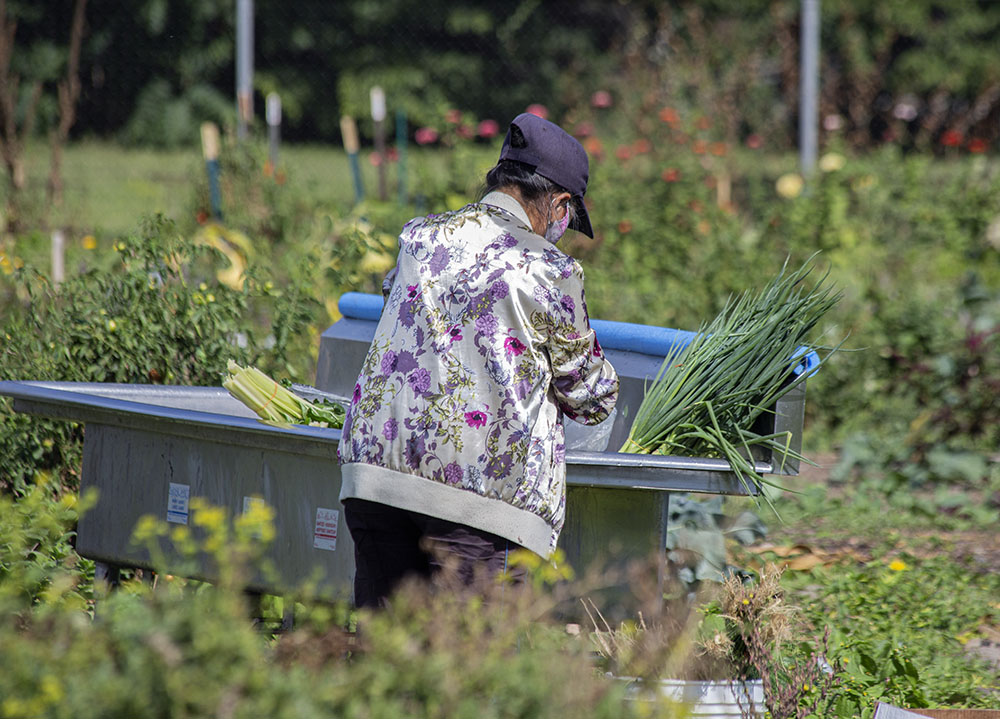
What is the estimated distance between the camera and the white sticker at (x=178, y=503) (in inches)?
124

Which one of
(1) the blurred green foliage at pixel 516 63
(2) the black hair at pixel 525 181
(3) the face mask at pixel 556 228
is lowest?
(3) the face mask at pixel 556 228

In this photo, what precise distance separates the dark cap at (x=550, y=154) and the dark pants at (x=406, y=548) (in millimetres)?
711

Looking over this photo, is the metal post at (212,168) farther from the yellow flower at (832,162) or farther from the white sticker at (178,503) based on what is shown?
the white sticker at (178,503)

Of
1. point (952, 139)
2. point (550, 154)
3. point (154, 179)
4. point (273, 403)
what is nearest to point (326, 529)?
point (273, 403)

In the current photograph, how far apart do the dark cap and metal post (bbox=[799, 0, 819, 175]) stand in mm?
6087

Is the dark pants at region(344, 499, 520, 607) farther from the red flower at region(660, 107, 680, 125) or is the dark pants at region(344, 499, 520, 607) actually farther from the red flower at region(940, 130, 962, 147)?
the red flower at region(940, 130, 962, 147)

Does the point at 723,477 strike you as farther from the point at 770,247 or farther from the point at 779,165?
the point at 779,165

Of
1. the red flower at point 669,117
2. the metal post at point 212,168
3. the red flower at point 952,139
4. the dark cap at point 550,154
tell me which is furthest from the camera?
the red flower at point 952,139

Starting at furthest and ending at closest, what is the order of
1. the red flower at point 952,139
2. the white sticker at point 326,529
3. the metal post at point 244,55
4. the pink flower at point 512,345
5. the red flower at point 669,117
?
the red flower at point 952,139 → the red flower at point 669,117 → the metal post at point 244,55 → the white sticker at point 326,529 → the pink flower at point 512,345

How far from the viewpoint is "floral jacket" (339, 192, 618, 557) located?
2.28 m

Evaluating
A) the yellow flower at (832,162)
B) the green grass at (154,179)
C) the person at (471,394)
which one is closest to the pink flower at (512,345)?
the person at (471,394)

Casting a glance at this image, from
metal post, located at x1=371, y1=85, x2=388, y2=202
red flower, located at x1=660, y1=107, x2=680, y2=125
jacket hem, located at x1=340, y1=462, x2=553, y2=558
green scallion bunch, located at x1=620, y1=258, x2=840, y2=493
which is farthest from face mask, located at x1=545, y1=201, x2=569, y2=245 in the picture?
metal post, located at x1=371, y1=85, x2=388, y2=202

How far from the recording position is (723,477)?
289 centimetres

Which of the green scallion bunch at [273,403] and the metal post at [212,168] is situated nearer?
the green scallion bunch at [273,403]
